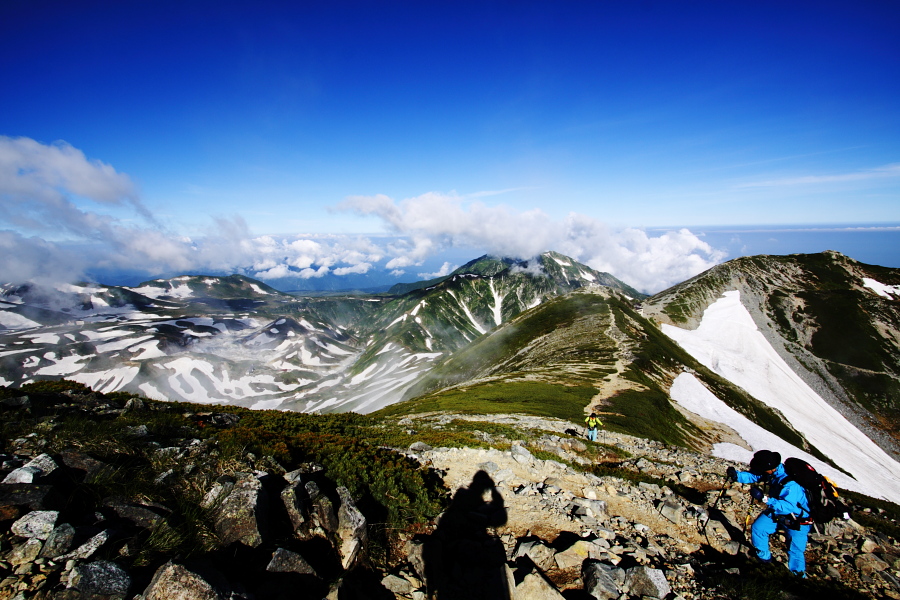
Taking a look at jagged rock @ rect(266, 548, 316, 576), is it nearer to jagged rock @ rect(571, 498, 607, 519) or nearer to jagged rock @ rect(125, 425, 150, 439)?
jagged rock @ rect(125, 425, 150, 439)

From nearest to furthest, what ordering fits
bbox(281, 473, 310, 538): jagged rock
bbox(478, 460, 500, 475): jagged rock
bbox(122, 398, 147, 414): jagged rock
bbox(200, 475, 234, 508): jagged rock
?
bbox(200, 475, 234, 508): jagged rock, bbox(281, 473, 310, 538): jagged rock, bbox(122, 398, 147, 414): jagged rock, bbox(478, 460, 500, 475): jagged rock

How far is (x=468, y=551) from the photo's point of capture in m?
10.9

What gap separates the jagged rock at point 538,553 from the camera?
1062 centimetres

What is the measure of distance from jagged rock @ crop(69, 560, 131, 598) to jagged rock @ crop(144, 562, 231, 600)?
1.33 feet

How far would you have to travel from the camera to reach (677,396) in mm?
79812

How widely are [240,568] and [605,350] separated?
102800mm

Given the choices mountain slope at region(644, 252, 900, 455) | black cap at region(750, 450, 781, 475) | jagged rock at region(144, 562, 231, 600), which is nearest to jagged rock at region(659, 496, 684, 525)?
black cap at region(750, 450, 781, 475)

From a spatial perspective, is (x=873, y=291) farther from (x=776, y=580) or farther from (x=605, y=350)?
(x=776, y=580)

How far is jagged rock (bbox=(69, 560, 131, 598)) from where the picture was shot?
570cm

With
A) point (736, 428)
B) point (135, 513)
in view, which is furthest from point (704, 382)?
point (135, 513)

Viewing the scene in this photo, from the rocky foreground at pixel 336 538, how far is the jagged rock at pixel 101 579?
17mm

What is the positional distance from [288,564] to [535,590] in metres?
6.09

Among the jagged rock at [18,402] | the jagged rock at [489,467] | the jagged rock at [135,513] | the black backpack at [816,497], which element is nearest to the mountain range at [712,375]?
the jagged rock at [489,467]

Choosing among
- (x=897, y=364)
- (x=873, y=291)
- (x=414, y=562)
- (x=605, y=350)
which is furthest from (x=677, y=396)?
(x=873, y=291)
